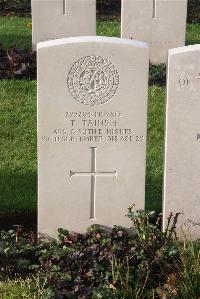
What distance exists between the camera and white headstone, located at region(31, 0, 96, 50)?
964cm

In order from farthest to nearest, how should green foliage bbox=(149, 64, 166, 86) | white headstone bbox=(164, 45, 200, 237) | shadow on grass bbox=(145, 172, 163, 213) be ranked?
green foliage bbox=(149, 64, 166, 86), shadow on grass bbox=(145, 172, 163, 213), white headstone bbox=(164, 45, 200, 237)

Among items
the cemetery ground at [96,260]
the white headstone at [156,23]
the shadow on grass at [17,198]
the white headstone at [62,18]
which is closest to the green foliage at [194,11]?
the white headstone at [156,23]

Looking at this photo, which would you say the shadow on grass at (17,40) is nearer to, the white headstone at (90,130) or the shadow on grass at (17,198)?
the shadow on grass at (17,198)

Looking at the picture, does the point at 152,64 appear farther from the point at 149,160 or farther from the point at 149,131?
the point at 149,160

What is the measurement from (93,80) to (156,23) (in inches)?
194

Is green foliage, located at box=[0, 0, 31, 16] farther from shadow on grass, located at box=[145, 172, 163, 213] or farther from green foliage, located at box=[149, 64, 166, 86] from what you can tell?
shadow on grass, located at box=[145, 172, 163, 213]

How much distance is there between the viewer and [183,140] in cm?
516

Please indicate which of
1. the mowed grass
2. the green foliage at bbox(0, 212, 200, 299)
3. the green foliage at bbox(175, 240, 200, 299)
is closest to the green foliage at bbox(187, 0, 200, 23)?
the mowed grass

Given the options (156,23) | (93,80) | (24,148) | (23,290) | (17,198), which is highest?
(156,23)

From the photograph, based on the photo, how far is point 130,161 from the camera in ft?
17.2

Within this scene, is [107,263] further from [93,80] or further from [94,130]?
[93,80]

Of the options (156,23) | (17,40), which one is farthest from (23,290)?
(17,40)

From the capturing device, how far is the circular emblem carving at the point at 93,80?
198 inches

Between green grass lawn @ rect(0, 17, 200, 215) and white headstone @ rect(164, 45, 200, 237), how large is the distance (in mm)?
635
